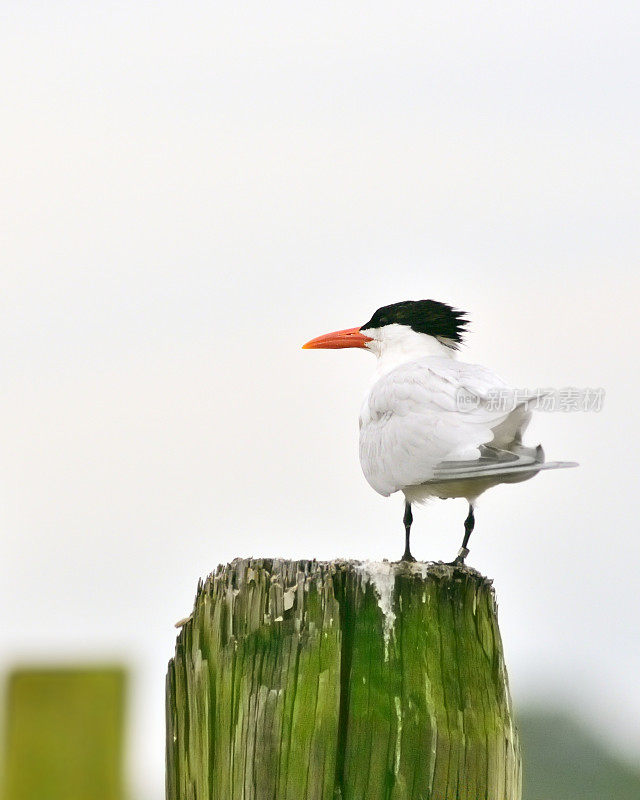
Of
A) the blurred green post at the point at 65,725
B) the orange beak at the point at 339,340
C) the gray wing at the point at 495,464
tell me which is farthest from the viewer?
the orange beak at the point at 339,340

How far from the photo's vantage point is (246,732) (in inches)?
152

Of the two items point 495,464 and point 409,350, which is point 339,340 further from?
point 495,464

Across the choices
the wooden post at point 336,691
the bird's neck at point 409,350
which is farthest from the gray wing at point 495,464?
the wooden post at point 336,691

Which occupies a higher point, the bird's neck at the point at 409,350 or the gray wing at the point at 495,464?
the bird's neck at the point at 409,350

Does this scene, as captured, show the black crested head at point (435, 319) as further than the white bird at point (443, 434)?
Yes

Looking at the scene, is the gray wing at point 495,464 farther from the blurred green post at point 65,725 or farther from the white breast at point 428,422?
the blurred green post at point 65,725

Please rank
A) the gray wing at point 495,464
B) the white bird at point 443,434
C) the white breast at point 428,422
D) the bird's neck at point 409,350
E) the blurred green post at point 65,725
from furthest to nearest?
Result: the bird's neck at point 409,350
the white breast at point 428,422
the white bird at point 443,434
the gray wing at point 495,464
the blurred green post at point 65,725

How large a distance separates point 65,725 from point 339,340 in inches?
184

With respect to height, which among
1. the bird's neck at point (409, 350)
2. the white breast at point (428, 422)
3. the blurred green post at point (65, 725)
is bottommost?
the blurred green post at point (65, 725)

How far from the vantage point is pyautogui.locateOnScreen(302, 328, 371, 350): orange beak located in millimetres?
8328

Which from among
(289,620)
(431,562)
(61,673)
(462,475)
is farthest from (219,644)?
(462,475)

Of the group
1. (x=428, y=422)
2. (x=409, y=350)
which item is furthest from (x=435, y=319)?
(x=428, y=422)

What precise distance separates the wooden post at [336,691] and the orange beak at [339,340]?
14.1 feet

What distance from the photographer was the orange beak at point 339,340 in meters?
8.33
